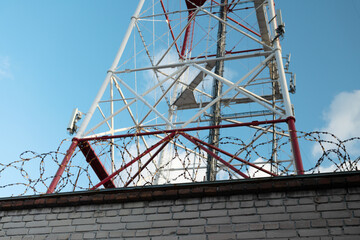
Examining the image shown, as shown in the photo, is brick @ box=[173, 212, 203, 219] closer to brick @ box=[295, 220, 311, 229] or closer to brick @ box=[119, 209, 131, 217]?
brick @ box=[119, 209, 131, 217]

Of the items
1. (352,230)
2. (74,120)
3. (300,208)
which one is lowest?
(352,230)

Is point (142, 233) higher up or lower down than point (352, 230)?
higher up

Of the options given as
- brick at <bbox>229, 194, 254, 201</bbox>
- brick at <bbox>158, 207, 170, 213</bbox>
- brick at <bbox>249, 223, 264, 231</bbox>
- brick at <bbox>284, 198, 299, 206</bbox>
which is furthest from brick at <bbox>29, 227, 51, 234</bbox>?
brick at <bbox>284, 198, 299, 206</bbox>

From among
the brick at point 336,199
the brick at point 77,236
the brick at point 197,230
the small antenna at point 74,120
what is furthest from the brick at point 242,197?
the small antenna at point 74,120

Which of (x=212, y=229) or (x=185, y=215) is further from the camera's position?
(x=185, y=215)

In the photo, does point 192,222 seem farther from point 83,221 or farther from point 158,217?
point 83,221

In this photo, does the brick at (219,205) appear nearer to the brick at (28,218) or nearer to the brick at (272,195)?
the brick at (272,195)

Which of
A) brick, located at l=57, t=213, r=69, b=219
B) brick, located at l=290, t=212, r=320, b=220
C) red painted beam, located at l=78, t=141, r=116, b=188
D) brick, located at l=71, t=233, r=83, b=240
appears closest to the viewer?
brick, located at l=290, t=212, r=320, b=220

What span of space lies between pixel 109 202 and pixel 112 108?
428cm

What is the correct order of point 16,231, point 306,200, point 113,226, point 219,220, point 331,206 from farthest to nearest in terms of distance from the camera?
point 16,231, point 113,226, point 219,220, point 306,200, point 331,206

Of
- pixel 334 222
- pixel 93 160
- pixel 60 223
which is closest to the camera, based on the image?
pixel 334 222

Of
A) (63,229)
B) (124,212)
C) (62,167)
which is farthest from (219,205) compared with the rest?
(62,167)

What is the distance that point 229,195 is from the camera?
4.41 metres

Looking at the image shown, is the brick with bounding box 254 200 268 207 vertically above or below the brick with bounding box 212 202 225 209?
below
